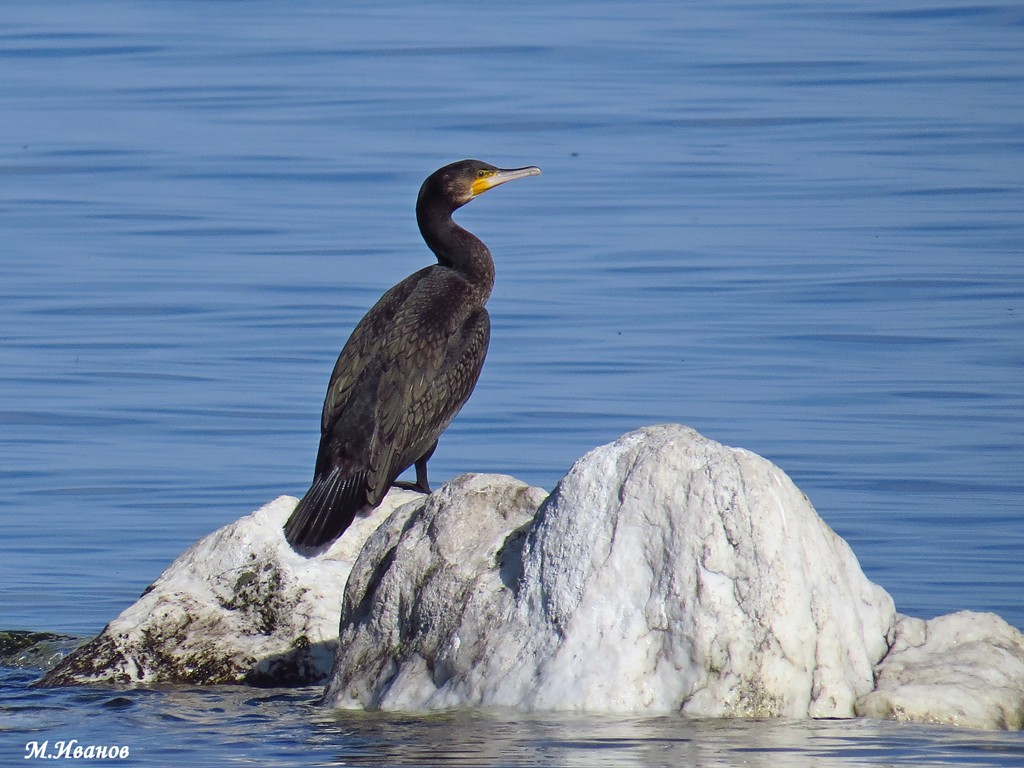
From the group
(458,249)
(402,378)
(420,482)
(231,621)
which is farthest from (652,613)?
(458,249)

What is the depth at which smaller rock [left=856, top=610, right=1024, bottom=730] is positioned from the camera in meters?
5.93

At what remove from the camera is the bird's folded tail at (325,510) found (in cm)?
790

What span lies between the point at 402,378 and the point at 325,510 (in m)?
1.06

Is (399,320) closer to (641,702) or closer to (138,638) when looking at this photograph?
(138,638)

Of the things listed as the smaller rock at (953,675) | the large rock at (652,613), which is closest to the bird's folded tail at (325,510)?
the large rock at (652,613)

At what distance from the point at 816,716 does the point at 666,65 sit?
2320 centimetres

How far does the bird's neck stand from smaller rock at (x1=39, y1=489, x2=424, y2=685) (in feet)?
6.42

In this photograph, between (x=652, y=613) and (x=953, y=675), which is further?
(x=953, y=675)

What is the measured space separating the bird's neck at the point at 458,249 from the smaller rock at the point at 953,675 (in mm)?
3534

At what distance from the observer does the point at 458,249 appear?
31.4ft

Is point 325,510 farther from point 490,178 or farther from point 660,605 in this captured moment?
point 490,178

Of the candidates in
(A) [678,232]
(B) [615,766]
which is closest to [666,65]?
(A) [678,232]

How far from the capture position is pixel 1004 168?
2098cm

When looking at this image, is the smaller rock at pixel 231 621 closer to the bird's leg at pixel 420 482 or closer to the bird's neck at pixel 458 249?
the bird's leg at pixel 420 482
